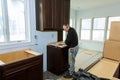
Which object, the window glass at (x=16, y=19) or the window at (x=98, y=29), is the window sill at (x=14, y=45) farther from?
the window at (x=98, y=29)

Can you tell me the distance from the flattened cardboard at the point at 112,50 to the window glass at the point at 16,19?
2.03 meters

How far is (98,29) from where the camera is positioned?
17.9 feet

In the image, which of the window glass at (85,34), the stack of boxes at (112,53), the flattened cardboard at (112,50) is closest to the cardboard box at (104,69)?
the stack of boxes at (112,53)

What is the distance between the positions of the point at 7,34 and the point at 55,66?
60.1 inches

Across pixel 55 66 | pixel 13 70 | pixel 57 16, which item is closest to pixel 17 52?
pixel 13 70

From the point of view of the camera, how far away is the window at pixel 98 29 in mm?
5300

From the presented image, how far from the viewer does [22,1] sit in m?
2.46

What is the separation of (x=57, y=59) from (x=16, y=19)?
4.93ft

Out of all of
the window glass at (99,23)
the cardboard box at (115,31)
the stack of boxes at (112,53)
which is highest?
the window glass at (99,23)

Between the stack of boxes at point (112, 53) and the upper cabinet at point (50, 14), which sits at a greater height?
the upper cabinet at point (50, 14)

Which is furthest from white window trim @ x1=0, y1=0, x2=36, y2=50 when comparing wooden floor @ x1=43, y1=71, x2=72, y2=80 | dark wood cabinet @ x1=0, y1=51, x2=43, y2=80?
wooden floor @ x1=43, y1=71, x2=72, y2=80

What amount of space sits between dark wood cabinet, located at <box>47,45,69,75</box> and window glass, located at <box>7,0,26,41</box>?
869 millimetres

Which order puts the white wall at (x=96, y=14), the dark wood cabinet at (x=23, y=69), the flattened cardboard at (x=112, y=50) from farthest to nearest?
the white wall at (x=96, y=14) → the flattened cardboard at (x=112, y=50) → the dark wood cabinet at (x=23, y=69)

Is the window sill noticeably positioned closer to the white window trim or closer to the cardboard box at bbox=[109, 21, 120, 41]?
the white window trim
